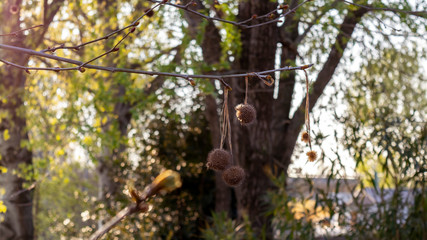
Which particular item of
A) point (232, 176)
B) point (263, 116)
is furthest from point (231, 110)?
point (232, 176)

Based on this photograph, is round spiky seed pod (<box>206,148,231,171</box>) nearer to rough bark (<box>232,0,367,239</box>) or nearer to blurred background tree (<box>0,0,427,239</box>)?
blurred background tree (<box>0,0,427,239</box>)

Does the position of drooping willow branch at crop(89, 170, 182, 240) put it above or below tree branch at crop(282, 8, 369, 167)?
below

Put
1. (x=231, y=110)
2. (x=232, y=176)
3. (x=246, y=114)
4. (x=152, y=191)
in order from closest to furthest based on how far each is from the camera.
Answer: (x=152, y=191)
(x=246, y=114)
(x=232, y=176)
(x=231, y=110)

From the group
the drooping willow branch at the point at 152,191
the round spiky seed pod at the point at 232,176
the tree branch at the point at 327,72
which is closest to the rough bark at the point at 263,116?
the tree branch at the point at 327,72

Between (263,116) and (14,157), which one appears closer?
(263,116)

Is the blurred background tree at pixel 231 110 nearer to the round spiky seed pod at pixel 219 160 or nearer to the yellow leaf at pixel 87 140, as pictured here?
the yellow leaf at pixel 87 140

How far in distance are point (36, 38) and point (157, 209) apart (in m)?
3.14

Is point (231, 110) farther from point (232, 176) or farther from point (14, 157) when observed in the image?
point (232, 176)

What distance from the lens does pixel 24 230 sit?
23.2 ft

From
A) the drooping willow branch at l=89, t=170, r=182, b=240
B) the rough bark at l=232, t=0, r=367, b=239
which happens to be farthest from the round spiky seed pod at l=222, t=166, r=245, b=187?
the rough bark at l=232, t=0, r=367, b=239

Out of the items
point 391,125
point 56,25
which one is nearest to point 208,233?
point 391,125

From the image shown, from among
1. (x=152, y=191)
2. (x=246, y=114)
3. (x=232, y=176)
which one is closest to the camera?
(x=152, y=191)

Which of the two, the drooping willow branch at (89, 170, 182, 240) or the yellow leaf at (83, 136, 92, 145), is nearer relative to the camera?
the drooping willow branch at (89, 170, 182, 240)

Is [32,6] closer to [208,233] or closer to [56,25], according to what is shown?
[56,25]
